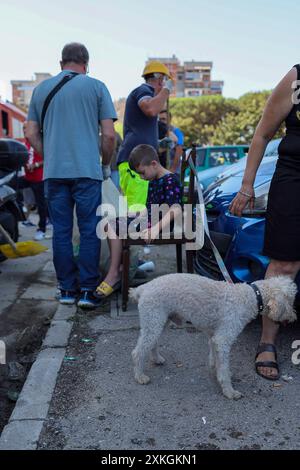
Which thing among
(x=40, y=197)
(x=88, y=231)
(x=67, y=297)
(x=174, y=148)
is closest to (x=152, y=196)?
(x=88, y=231)

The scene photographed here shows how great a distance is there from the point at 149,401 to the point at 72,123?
2474 mm

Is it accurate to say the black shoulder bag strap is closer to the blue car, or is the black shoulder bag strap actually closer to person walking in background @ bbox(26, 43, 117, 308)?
person walking in background @ bbox(26, 43, 117, 308)

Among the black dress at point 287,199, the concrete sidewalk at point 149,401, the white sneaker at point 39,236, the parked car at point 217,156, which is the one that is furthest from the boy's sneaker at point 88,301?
the parked car at point 217,156

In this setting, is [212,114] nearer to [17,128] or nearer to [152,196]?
[17,128]

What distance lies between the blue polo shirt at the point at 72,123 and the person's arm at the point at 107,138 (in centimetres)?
10

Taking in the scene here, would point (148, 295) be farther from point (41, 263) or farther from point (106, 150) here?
point (41, 263)

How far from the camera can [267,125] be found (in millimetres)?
2979

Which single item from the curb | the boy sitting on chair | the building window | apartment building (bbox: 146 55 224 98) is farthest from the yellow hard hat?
apartment building (bbox: 146 55 224 98)

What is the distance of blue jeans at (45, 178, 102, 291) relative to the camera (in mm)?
4215

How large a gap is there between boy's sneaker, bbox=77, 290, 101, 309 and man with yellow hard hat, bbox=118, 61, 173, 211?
89 cm

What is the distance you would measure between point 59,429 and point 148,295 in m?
0.90

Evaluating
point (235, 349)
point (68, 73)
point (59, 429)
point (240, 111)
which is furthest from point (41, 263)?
point (240, 111)

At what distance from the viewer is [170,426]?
2508 mm

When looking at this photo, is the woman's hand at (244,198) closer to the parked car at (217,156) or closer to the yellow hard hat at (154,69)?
the yellow hard hat at (154,69)
